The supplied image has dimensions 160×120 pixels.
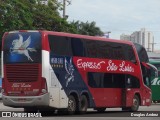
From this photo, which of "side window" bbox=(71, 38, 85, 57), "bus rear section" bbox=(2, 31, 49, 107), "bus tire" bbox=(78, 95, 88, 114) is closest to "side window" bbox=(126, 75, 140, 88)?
"bus tire" bbox=(78, 95, 88, 114)

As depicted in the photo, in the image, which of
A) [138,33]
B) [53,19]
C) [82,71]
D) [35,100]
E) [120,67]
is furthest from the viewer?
[138,33]

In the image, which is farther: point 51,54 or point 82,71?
point 82,71

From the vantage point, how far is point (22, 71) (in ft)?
81.7

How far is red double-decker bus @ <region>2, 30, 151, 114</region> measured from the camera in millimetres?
24641

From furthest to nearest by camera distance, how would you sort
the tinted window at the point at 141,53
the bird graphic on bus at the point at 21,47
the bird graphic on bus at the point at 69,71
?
the tinted window at the point at 141,53, the bird graphic on bus at the point at 69,71, the bird graphic on bus at the point at 21,47

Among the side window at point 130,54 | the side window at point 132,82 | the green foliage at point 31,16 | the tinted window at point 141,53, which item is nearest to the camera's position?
the side window at point 132,82

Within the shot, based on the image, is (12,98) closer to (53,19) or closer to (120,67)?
(120,67)

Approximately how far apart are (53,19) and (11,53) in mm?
27670

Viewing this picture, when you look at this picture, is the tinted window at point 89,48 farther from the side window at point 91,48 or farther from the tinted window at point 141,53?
the tinted window at point 141,53

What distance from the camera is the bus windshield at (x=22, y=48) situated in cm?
2464

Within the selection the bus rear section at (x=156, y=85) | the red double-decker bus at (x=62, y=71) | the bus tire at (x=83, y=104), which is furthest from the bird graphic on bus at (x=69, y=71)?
the bus rear section at (x=156, y=85)

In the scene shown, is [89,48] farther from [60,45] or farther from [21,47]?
[21,47]

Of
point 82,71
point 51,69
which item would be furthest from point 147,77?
point 51,69

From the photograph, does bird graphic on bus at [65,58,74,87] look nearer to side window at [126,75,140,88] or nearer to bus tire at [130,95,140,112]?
side window at [126,75,140,88]
